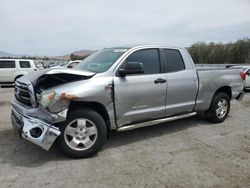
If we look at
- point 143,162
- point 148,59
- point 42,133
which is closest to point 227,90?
point 148,59

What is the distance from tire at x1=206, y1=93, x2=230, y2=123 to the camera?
6.38m

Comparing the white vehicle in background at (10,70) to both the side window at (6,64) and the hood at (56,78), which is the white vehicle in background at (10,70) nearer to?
the side window at (6,64)

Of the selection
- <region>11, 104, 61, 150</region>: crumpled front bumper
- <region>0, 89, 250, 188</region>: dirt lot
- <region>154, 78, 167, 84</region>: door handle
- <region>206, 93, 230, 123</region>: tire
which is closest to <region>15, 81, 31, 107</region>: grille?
<region>11, 104, 61, 150</region>: crumpled front bumper

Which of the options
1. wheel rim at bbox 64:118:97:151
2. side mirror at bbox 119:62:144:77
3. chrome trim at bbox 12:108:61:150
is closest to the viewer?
chrome trim at bbox 12:108:61:150

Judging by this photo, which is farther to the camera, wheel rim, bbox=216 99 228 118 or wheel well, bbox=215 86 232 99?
wheel well, bbox=215 86 232 99

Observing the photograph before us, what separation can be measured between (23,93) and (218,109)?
4425 mm

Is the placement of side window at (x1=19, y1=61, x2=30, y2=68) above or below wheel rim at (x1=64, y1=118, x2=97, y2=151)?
above

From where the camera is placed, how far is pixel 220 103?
6543 mm

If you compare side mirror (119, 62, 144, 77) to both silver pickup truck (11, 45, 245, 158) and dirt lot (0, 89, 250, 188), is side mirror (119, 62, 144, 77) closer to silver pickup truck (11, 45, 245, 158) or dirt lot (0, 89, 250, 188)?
silver pickup truck (11, 45, 245, 158)

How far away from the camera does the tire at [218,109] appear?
6.38m

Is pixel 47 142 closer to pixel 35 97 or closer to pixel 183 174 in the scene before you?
pixel 35 97

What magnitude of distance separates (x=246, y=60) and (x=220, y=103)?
32306 mm

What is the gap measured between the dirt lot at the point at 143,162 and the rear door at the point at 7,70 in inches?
436

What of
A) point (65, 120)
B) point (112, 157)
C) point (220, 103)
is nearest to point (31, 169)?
point (65, 120)
